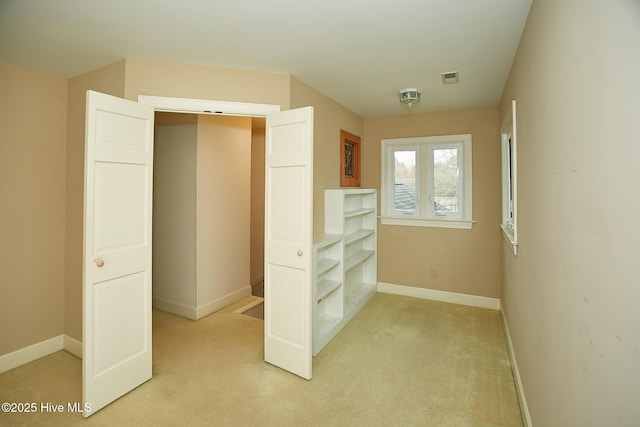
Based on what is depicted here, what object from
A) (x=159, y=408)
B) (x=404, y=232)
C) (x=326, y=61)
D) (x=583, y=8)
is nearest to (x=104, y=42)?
(x=326, y=61)

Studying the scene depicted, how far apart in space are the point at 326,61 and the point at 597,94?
6.72 feet

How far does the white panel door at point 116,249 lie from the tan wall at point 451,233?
3126 millimetres

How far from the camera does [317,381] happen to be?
2.40 meters

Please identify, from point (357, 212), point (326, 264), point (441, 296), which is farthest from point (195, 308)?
point (441, 296)

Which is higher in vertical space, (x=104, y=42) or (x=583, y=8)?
(x=104, y=42)

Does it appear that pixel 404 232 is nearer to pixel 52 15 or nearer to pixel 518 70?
pixel 518 70

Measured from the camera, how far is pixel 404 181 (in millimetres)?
4473

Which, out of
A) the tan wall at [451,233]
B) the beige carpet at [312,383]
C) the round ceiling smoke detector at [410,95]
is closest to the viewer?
the beige carpet at [312,383]

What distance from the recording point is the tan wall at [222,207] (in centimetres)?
367

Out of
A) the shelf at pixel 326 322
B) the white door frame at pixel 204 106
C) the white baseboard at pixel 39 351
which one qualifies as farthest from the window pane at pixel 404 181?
the white baseboard at pixel 39 351

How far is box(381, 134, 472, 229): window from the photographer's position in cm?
410

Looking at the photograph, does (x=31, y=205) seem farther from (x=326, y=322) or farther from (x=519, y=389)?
(x=519, y=389)

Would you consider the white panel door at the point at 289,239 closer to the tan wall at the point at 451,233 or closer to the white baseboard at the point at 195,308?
the white baseboard at the point at 195,308

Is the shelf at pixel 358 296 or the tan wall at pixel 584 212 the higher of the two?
the tan wall at pixel 584 212
